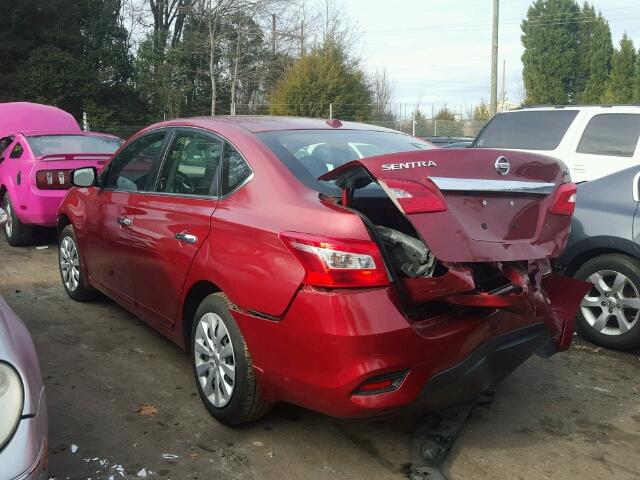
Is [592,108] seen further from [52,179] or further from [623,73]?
[623,73]

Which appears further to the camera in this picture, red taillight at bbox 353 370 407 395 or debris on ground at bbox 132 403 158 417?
debris on ground at bbox 132 403 158 417

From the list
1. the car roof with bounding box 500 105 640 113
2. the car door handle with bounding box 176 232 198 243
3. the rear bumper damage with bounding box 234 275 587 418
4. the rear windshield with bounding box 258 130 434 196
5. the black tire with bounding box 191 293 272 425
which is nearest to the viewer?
the rear bumper damage with bounding box 234 275 587 418

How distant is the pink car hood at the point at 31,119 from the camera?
12258 mm

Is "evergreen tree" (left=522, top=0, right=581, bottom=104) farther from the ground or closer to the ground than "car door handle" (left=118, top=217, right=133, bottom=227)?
farther from the ground

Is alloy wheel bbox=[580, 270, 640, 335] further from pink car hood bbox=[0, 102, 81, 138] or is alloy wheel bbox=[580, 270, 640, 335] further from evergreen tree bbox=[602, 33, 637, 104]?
evergreen tree bbox=[602, 33, 637, 104]

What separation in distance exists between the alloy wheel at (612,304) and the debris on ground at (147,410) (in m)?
2.98

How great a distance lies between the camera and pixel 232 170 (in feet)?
10.9

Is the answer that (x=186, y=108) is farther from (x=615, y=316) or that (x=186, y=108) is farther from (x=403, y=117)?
(x=615, y=316)

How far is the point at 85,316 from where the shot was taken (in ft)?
16.5

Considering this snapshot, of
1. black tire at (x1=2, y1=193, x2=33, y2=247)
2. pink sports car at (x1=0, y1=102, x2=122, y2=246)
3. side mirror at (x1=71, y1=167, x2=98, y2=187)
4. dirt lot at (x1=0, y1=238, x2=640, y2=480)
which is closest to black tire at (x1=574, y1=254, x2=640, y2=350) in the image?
dirt lot at (x1=0, y1=238, x2=640, y2=480)

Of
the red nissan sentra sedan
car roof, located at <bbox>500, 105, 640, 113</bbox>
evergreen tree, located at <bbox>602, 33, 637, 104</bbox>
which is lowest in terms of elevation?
the red nissan sentra sedan

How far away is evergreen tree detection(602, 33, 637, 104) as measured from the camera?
123 feet

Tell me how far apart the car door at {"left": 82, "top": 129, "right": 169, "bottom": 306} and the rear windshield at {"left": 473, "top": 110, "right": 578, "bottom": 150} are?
4587 mm

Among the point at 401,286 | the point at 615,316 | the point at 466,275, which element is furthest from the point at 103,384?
the point at 615,316
